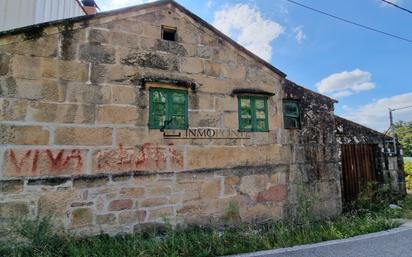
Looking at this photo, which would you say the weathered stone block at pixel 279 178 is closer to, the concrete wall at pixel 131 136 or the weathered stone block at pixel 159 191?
the concrete wall at pixel 131 136

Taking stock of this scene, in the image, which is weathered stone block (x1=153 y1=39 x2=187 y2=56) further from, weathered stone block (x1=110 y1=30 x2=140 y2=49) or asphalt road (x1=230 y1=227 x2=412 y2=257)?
asphalt road (x1=230 y1=227 x2=412 y2=257)

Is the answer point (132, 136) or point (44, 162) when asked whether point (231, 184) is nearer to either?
point (132, 136)

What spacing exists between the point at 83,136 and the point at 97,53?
1510 mm

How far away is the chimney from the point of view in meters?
8.70

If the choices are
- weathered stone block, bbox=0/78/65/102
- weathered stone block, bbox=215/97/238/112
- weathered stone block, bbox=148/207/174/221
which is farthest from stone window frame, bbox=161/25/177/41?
weathered stone block, bbox=148/207/174/221

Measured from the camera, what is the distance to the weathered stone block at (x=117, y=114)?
179 inches

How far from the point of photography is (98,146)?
14.7ft

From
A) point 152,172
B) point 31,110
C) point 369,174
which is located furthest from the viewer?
point 369,174

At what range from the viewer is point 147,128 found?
484 centimetres

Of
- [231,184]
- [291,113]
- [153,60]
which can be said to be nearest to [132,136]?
[153,60]

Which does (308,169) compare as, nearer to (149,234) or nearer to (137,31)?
(149,234)

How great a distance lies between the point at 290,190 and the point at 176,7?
4749mm

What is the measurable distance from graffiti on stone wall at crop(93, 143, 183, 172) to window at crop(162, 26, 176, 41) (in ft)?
7.32

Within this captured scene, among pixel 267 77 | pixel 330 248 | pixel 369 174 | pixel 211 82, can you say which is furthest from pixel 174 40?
pixel 369 174
